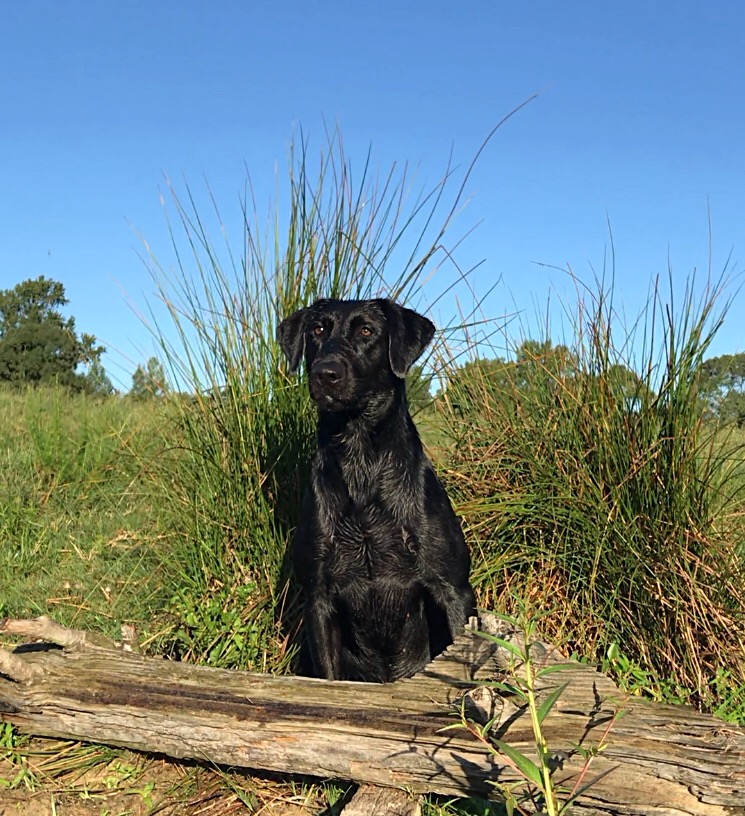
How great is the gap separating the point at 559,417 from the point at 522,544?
669 millimetres

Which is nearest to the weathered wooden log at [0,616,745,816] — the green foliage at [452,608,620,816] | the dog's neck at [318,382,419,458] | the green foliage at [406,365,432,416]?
the green foliage at [452,608,620,816]

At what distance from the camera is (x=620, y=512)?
350 centimetres

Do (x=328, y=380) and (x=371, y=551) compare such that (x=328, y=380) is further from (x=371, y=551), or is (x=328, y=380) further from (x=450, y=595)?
(x=450, y=595)

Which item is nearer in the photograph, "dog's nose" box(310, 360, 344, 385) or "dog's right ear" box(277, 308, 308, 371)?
"dog's nose" box(310, 360, 344, 385)

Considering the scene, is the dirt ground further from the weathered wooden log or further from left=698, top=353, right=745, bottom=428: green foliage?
left=698, top=353, right=745, bottom=428: green foliage

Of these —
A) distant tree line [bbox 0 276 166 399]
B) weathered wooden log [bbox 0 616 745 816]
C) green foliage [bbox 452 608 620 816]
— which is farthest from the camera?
distant tree line [bbox 0 276 166 399]

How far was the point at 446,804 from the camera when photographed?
2486mm

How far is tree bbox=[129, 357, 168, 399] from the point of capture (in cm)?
411

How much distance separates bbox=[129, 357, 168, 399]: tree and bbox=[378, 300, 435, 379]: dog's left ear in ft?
4.64

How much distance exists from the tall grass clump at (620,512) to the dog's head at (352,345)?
3.07 feet

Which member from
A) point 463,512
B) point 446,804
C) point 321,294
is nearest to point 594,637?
point 463,512

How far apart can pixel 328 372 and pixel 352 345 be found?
267 mm

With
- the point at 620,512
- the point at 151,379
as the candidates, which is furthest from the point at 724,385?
the point at 151,379

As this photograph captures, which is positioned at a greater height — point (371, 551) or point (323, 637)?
point (371, 551)
